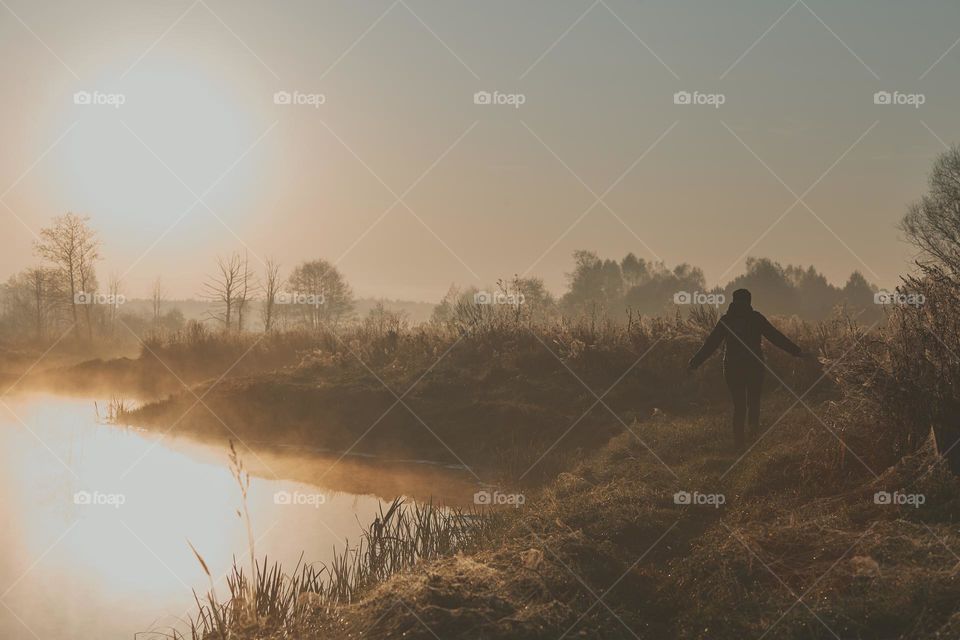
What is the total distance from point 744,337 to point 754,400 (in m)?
1.07

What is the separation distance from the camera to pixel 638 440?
16.8 meters

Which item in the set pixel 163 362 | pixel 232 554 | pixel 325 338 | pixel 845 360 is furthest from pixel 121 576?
pixel 163 362

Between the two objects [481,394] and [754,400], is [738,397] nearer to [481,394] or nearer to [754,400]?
[754,400]

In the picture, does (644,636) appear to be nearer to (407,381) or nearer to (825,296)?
(407,381)

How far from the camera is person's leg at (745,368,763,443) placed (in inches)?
564

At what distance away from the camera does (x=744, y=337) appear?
46.8 feet

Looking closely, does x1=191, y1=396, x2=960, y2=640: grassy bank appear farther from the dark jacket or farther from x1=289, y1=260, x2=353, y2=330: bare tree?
x1=289, y1=260, x2=353, y2=330: bare tree

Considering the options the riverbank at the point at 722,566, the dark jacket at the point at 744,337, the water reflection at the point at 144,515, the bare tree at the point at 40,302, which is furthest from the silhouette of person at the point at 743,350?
the bare tree at the point at 40,302

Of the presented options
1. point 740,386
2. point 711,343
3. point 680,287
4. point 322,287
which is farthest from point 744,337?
point 680,287

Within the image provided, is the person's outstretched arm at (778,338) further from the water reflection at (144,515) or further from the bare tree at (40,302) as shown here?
the bare tree at (40,302)

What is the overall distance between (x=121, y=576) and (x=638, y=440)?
911 cm

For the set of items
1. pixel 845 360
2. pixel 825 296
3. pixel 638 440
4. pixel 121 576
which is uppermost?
pixel 825 296

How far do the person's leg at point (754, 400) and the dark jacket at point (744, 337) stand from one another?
0.17 meters

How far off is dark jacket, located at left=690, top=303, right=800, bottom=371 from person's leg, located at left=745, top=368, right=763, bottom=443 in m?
0.17
